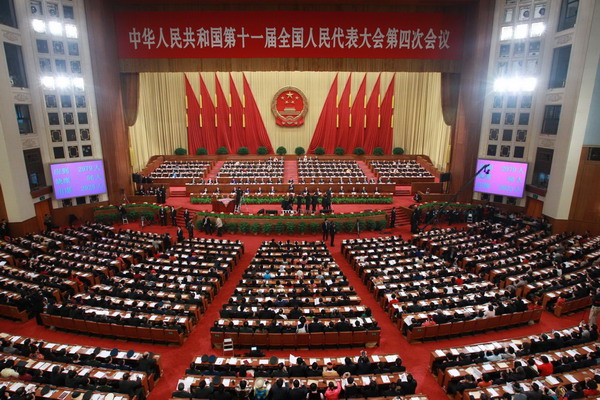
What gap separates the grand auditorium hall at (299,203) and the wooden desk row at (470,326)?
80mm

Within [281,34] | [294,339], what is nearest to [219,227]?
[294,339]

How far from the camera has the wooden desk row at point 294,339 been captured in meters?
10.9

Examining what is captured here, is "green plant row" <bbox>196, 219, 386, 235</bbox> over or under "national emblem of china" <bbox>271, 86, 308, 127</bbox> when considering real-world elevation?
under

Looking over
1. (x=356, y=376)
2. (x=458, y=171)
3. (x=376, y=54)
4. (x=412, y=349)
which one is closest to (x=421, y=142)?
(x=458, y=171)

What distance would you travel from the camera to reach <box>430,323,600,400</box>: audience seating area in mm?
8453

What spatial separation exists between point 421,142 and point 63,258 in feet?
108

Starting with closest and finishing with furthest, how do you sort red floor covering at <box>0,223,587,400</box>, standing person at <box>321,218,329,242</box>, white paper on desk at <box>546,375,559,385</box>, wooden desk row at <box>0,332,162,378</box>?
1. white paper on desk at <box>546,375,559,385</box>
2. wooden desk row at <box>0,332,162,378</box>
3. red floor covering at <box>0,223,587,400</box>
4. standing person at <box>321,218,329,242</box>

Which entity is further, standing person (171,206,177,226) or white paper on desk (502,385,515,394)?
standing person (171,206,177,226)

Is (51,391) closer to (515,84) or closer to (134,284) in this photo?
(134,284)

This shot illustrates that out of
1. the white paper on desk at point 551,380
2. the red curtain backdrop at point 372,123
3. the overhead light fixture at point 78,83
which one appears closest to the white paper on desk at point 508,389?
the white paper on desk at point 551,380

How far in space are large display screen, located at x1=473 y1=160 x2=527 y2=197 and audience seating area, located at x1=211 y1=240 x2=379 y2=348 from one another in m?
15.2

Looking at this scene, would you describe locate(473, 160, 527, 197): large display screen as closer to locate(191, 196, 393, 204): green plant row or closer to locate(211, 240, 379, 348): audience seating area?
locate(191, 196, 393, 204): green plant row

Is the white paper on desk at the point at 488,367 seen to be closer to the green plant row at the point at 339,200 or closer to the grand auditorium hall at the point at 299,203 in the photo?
the grand auditorium hall at the point at 299,203

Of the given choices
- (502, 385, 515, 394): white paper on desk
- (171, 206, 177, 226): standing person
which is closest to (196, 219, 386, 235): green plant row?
(171, 206, 177, 226): standing person
